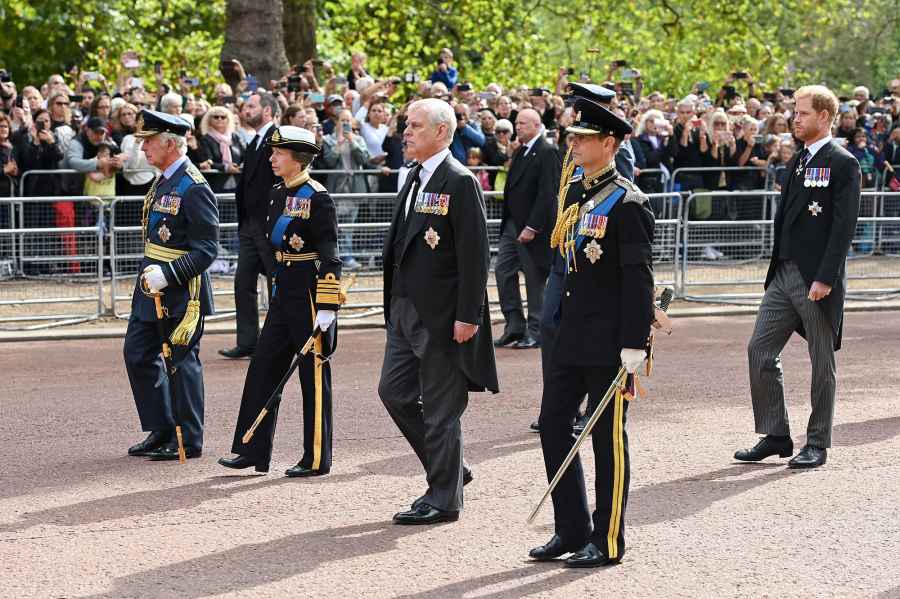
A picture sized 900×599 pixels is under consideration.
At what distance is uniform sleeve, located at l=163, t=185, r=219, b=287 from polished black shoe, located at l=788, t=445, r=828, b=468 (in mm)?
3308

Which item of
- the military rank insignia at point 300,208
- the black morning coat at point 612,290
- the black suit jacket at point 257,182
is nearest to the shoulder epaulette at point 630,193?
the black morning coat at point 612,290

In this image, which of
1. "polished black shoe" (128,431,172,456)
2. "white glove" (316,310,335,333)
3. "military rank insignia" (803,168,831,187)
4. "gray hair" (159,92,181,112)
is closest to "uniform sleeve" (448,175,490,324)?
"white glove" (316,310,335,333)

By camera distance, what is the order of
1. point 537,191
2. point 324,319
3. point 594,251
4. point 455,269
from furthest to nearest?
point 537,191 → point 324,319 → point 455,269 → point 594,251

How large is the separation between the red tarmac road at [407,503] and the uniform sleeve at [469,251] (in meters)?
0.98

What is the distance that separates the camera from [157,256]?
8617 mm

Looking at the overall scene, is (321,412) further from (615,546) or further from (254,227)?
(254,227)

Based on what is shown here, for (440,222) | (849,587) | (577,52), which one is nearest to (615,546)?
(849,587)

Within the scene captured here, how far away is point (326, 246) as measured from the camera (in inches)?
324

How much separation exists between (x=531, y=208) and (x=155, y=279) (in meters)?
4.94

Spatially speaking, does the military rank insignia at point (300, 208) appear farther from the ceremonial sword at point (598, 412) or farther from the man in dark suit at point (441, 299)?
the ceremonial sword at point (598, 412)

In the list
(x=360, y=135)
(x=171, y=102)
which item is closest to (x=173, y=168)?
(x=171, y=102)

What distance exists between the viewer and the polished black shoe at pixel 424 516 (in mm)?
7184

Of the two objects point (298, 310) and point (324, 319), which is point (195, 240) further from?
point (324, 319)

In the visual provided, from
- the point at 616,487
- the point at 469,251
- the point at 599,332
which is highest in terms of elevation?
the point at 469,251
